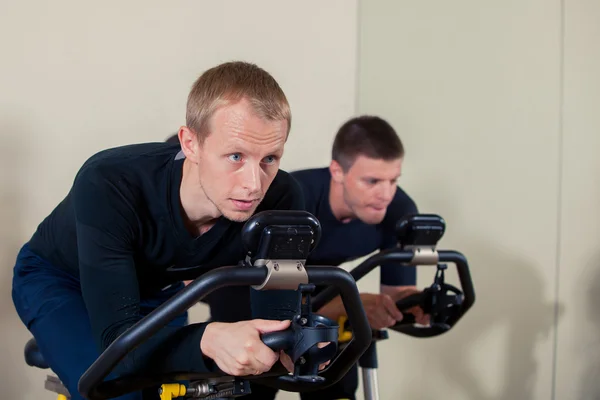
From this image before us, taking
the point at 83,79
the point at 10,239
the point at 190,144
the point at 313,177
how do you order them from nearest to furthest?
1. the point at 190,144
2. the point at 313,177
3. the point at 10,239
4. the point at 83,79

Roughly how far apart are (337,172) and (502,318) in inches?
53.2

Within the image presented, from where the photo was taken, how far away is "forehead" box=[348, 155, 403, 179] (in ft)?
8.55

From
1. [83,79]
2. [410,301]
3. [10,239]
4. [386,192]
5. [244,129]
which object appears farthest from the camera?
[83,79]

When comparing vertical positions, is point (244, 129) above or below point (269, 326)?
above

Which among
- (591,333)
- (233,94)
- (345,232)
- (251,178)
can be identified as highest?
(233,94)

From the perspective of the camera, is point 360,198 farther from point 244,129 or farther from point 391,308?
point 244,129

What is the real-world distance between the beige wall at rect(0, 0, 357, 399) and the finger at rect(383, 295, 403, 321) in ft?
4.29

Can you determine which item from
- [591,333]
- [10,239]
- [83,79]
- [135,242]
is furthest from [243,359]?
[591,333]

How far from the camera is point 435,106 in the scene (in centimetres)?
355

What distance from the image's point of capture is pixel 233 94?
1527 mm

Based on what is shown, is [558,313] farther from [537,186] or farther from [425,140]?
[425,140]

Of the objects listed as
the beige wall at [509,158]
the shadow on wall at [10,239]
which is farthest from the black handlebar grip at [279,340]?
the beige wall at [509,158]

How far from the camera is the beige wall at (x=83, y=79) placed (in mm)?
2855

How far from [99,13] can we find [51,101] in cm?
39
